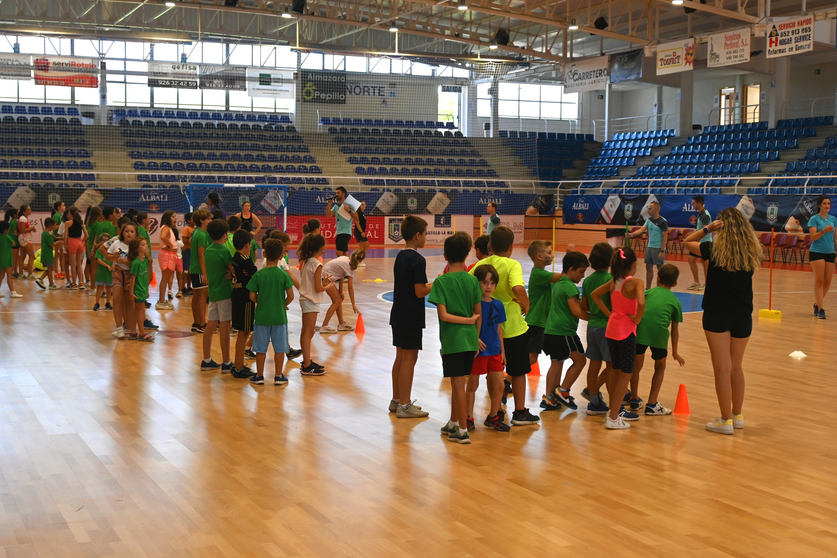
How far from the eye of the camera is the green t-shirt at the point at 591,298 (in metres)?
6.41

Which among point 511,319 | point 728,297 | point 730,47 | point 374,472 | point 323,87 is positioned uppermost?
point 323,87

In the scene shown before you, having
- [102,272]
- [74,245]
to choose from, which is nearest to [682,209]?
[74,245]

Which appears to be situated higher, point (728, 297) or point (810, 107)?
point (810, 107)

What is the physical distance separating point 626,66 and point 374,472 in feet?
79.5

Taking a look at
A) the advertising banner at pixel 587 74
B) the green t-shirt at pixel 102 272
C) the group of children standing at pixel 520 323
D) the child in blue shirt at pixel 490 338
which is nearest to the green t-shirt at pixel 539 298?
the group of children standing at pixel 520 323

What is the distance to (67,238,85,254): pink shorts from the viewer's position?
1486 centimetres

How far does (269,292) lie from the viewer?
7.40 m

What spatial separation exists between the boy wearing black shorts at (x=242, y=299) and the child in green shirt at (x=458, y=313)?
9.09ft

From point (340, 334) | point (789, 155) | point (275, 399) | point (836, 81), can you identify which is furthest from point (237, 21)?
point (275, 399)

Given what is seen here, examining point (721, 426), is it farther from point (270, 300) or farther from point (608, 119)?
point (608, 119)

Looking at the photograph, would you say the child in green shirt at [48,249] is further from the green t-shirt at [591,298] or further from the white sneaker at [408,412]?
the green t-shirt at [591,298]

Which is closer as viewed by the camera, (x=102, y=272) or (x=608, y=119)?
(x=102, y=272)

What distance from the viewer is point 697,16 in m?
30.5

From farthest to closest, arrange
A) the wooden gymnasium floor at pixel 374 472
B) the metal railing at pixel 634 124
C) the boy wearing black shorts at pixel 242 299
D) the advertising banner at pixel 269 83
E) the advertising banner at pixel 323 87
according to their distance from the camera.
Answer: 1. the metal railing at pixel 634 124
2. the advertising banner at pixel 323 87
3. the advertising banner at pixel 269 83
4. the boy wearing black shorts at pixel 242 299
5. the wooden gymnasium floor at pixel 374 472
